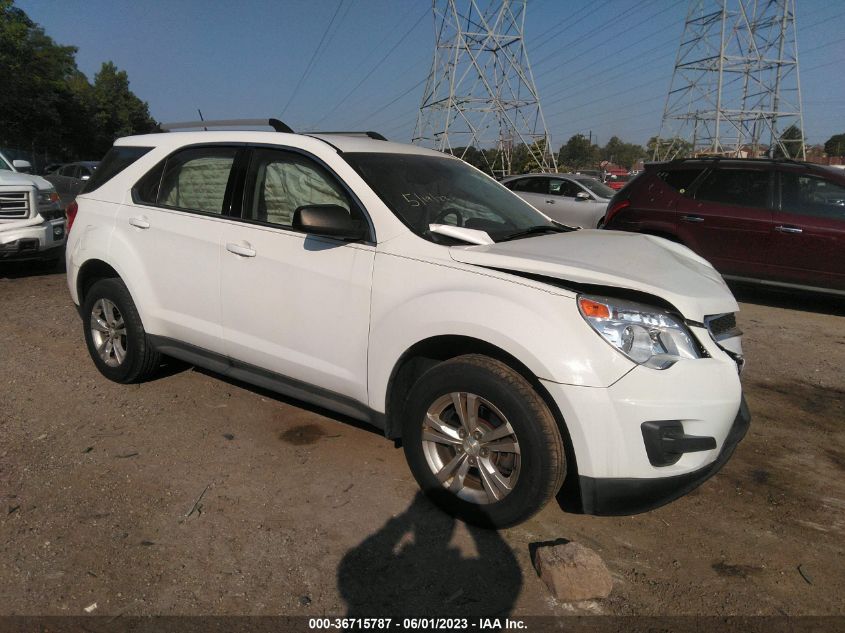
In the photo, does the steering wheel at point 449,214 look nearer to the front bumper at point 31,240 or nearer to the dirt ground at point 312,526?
the dirt ground at point 312,526

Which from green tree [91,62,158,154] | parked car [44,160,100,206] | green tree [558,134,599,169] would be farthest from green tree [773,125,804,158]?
green tree [91,62,158,154]

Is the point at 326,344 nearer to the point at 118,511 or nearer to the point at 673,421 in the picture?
the point at 118,511

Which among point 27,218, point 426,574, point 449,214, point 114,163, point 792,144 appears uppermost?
point 792,144

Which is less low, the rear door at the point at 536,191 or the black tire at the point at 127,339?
the rear door at the point at 536,191

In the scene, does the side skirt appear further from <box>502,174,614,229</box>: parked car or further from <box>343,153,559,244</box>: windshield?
<box>502,174,614,229</box>: parked car

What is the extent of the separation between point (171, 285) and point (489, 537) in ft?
8.24

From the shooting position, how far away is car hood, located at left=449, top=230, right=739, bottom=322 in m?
2.83

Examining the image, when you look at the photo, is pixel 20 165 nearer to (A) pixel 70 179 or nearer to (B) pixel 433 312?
(A) pixel 70 179

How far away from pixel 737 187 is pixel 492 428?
6.47m

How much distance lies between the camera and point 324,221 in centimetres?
323

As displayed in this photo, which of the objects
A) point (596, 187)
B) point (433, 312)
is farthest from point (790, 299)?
point (433, 312)

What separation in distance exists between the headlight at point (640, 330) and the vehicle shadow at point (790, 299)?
576 centimetres

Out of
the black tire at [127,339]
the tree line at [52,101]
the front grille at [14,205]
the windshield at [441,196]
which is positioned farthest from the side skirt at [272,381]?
the tree line at [52,101]

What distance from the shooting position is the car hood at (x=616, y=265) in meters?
2.83
